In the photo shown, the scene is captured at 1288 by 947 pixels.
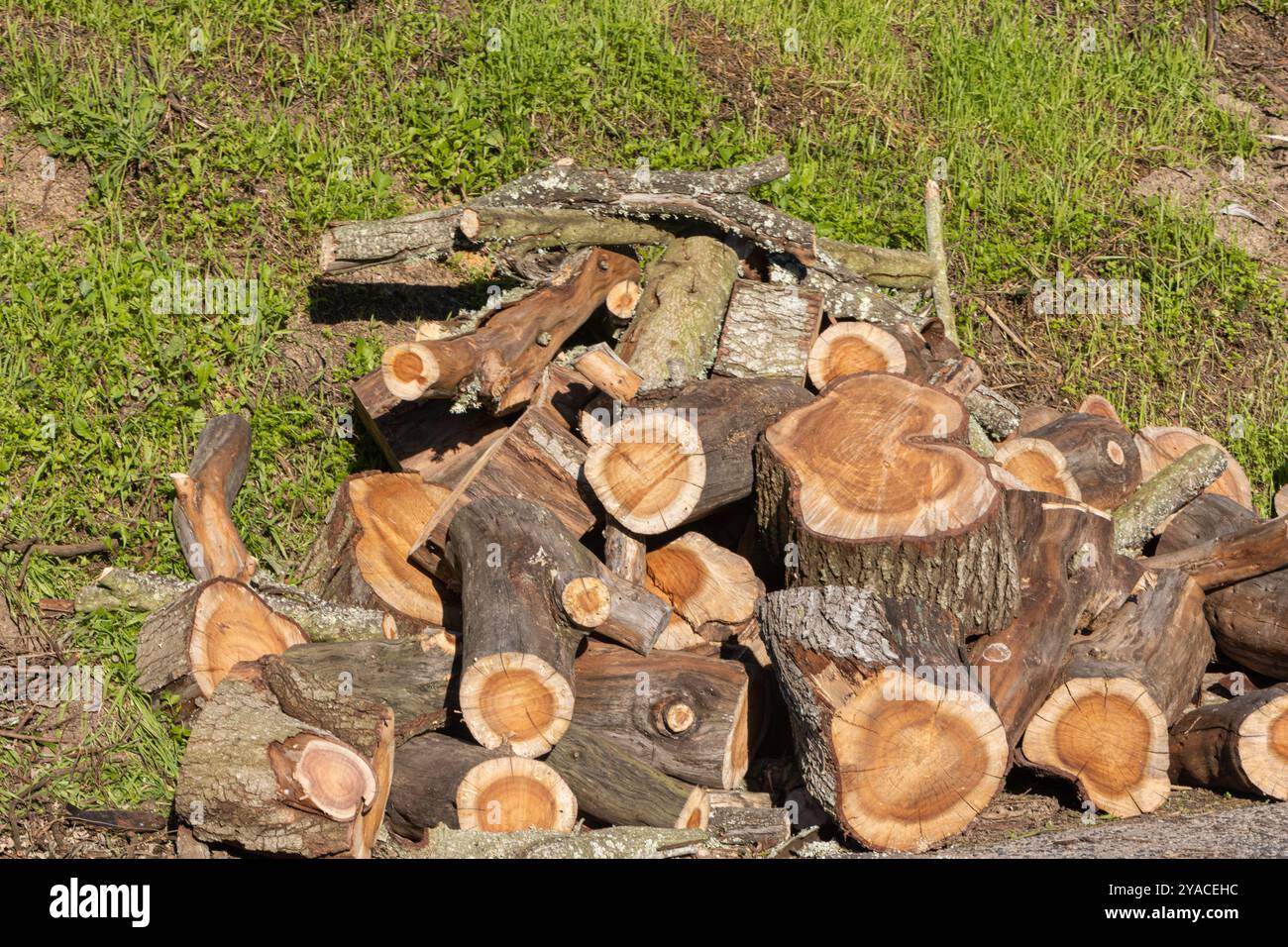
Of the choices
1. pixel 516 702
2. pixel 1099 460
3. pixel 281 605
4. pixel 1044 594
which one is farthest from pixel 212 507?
pixel 1099 460

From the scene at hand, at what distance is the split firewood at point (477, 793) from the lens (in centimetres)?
446

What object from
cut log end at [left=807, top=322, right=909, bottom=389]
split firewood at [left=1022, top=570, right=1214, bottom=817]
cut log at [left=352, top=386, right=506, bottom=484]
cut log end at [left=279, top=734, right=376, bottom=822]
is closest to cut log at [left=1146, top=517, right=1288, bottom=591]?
split firewood at [left=1022, top=570, right=1214, bottom=817]

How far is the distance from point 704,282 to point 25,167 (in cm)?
405

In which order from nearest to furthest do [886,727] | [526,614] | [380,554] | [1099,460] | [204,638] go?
[886,727], [526,614], [204,638], [380,554], [1099,460]

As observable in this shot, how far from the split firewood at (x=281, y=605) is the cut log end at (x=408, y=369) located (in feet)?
3.29

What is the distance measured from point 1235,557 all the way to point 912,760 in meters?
2.34

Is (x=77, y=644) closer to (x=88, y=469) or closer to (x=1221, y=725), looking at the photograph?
(x=88, y=469)

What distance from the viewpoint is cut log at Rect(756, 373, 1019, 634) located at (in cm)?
481

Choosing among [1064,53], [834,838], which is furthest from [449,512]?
[1064,53]

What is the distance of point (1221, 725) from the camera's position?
5.21m

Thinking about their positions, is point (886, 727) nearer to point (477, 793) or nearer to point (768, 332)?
point (477, 793)

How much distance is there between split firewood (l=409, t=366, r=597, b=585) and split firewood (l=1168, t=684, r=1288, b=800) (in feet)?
9.35

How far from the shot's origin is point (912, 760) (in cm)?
446

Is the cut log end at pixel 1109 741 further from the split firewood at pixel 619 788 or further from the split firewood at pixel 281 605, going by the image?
the split firewood at pixel 281 605
